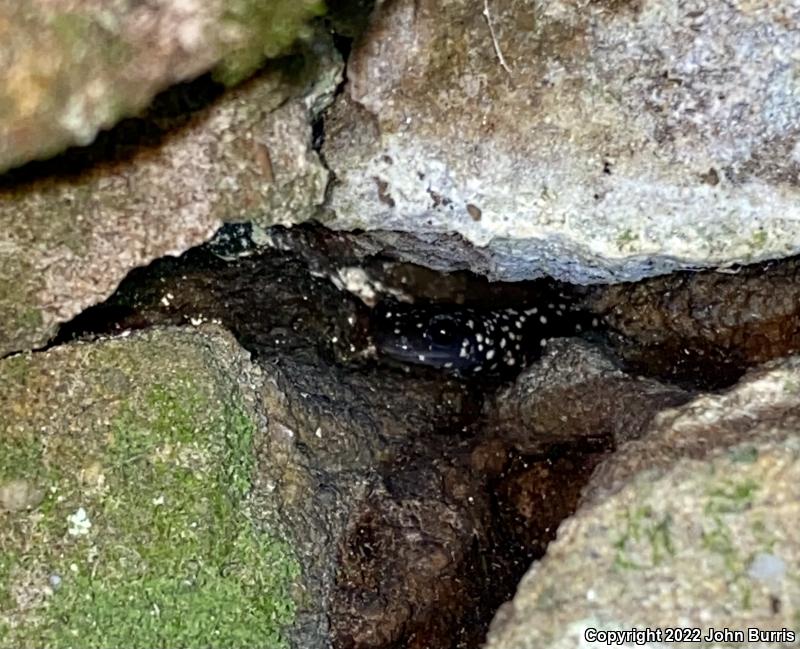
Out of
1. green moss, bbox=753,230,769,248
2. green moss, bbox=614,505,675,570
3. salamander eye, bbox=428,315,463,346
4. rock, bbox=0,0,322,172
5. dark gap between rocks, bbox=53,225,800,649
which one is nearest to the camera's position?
rock, bbox=0,0,322,172

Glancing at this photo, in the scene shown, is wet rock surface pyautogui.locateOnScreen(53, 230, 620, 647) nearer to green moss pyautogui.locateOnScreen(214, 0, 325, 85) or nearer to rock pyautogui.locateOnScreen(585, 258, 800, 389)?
rock pyautogui.locateOnScreen(585, 258, 800, 389)

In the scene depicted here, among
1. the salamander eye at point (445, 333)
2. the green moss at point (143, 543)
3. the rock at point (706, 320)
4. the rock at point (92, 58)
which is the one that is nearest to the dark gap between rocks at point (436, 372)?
the rock at point (706, 320)

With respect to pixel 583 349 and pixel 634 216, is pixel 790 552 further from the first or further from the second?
pixel 583 349

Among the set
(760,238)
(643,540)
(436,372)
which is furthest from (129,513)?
(760,238)

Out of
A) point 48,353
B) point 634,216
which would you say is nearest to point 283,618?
point 48,353

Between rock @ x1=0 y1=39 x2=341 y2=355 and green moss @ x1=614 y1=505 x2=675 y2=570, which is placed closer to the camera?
green moss @ x1=614 y1=505 x2=675 y2=570

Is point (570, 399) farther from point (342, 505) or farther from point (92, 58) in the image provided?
point (92, 58)

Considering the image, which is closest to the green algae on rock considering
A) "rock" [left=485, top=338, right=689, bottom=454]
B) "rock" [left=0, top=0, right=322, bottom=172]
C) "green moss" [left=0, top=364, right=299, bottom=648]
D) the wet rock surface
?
"green moss" [left=0, top=364, right=299, bottom=648]
